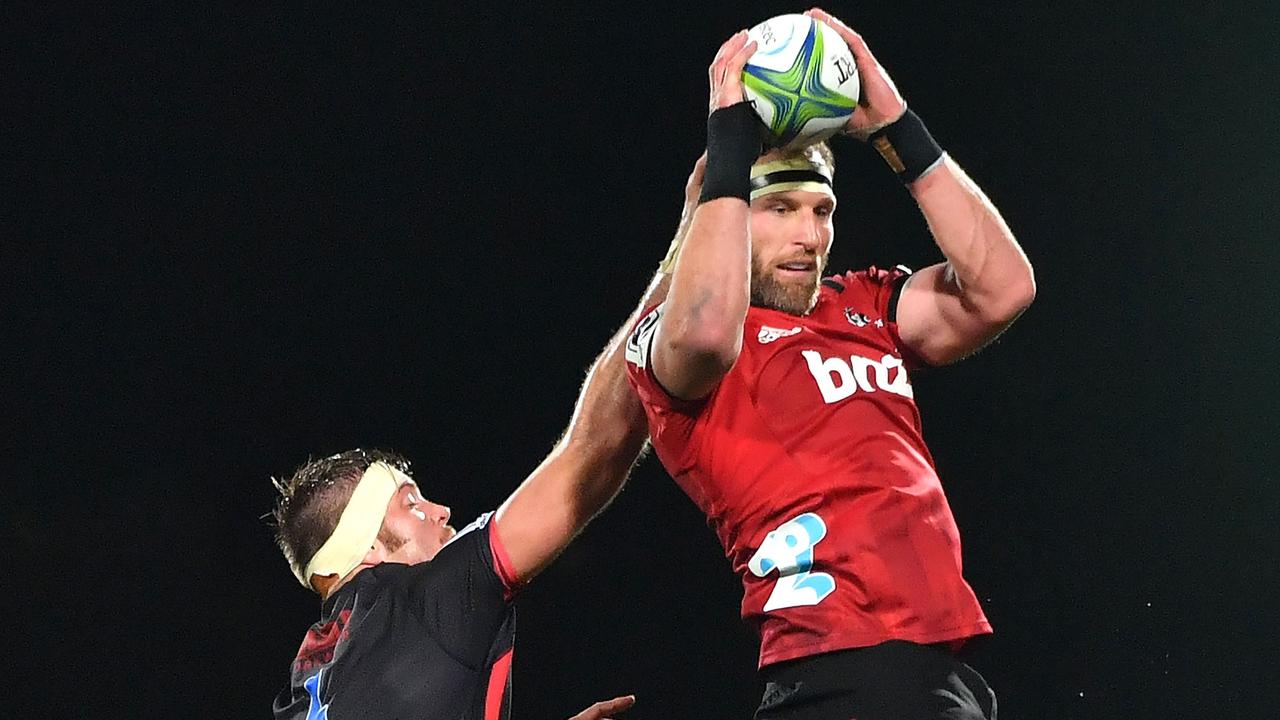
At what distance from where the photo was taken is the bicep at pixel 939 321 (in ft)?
5.70

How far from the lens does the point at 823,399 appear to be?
5.30ft

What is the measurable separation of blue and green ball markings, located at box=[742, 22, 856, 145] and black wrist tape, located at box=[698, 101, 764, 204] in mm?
27

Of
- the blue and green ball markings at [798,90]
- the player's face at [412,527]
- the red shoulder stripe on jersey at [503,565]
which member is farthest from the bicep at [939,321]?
the player's face at [412,527]

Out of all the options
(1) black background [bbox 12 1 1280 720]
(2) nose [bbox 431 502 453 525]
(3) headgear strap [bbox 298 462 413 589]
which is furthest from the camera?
(1) black background [bbox 12 1 1280 720]

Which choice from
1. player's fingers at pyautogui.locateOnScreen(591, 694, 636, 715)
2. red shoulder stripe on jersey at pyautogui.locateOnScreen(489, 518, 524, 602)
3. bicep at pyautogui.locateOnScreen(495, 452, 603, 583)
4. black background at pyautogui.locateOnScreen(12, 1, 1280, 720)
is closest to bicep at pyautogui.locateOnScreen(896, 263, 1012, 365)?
bicep at pyautogui.locateOnScreen(495, 452, 603, 583)

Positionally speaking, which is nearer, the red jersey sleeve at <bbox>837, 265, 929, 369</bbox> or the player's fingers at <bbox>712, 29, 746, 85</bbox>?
the player's fingers at <bbox>712, 29, 746, 85</bbox>

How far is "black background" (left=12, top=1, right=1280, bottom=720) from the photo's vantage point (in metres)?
4.10

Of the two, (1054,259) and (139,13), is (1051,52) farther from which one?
(139,13)

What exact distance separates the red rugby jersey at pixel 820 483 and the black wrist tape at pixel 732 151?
203 mm

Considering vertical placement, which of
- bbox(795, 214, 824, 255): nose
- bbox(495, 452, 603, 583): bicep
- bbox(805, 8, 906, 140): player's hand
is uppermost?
bbox(805, 8, 906, 140): player's hand

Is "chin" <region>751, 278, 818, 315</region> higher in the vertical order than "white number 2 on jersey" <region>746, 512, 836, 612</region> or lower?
higher

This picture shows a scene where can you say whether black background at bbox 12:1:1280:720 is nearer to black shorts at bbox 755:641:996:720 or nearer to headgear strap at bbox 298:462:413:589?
headgear strap at bbox 298:462:413:589

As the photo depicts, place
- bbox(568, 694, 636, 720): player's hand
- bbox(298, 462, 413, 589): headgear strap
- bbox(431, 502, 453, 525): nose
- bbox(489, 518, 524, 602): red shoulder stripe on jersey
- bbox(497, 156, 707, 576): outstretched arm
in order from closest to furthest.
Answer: bbox(497, 156, 707, 576): outstretched arm
bbox(489, 518, 524, 602): red shoulder stripe on jersey
bbox(568, 694, 636, 720): player's hand
bbox(298, 462, 413, 589): headgear strap
bbox(431, 502, 453, 525): nose

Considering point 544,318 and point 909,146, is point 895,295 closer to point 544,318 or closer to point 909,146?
point 909,146
